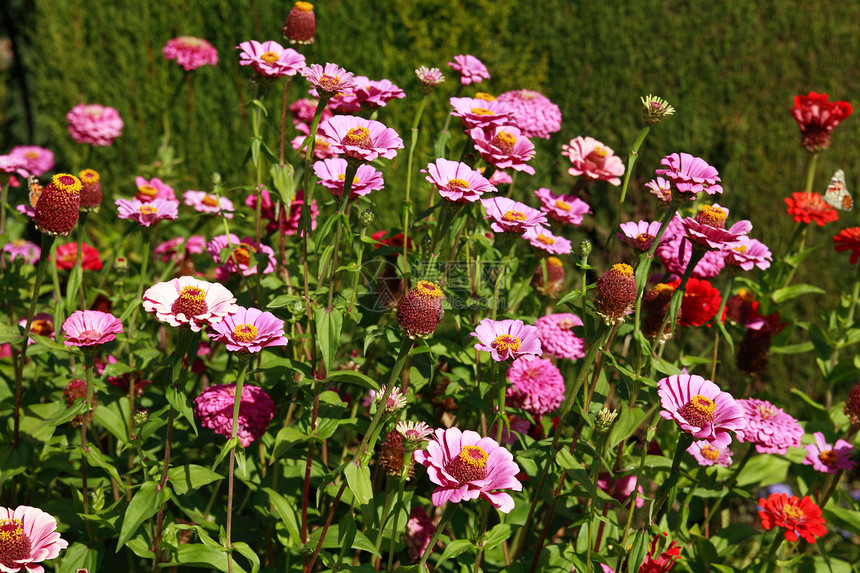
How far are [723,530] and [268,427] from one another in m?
1.45

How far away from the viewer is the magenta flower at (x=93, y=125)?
333 centimetres

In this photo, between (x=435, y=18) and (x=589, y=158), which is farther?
(x=435, y=18)

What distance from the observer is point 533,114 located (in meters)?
2.31

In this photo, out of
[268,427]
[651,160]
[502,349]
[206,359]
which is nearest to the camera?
[502,349]

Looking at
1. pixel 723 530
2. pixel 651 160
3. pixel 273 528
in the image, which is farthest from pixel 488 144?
pixel 651 160

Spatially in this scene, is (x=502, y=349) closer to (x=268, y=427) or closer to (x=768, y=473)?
(x=268, y=427)

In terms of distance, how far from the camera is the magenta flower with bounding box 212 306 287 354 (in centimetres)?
151

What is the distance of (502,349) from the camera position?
1.63m

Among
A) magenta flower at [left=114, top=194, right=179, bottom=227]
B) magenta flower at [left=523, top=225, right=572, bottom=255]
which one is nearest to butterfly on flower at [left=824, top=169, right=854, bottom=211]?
magenta flower at [left=523, top=225, right=572, bottom=255]

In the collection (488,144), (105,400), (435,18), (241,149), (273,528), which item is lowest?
(241,149)

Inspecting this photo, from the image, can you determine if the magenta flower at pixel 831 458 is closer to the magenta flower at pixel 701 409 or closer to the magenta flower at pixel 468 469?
the magenta flower at pixel 701 409

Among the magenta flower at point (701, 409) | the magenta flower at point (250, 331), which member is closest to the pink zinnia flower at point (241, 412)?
the magenta flower at point (250, 331)

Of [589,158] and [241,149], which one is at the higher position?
[589,158]

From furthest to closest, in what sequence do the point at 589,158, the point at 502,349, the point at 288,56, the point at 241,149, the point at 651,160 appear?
the point at 241,149, the point at 651,160, the point at 589,158, the point at 288,56, the point at 502,349
